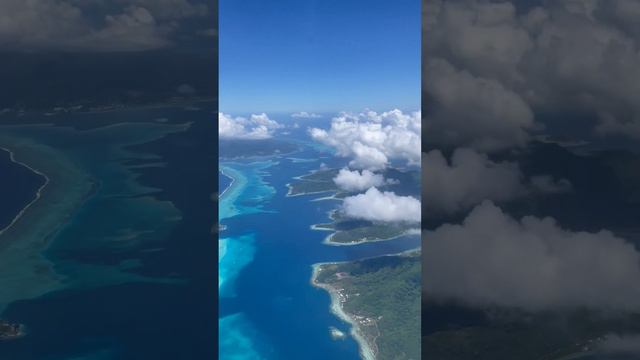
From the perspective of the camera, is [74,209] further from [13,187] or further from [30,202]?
[13,187]

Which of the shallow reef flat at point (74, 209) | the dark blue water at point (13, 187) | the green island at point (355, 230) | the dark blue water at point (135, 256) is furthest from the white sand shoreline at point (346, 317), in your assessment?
the dark blue water at point (13, 187)

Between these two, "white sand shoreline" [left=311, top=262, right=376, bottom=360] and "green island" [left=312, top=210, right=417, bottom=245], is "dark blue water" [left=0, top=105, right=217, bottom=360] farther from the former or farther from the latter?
"green island" [left=312, top=210, right=417, bottom=245]

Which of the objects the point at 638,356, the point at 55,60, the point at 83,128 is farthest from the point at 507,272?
the point at 55,60

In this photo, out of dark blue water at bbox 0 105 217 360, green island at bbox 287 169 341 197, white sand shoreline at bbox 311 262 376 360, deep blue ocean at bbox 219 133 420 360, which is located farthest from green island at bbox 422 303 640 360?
green island at bbox 287 169 341 197

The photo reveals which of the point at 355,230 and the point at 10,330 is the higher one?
the point at 10,330

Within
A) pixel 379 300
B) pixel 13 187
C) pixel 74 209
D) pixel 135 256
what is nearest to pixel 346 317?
pixel 379 300

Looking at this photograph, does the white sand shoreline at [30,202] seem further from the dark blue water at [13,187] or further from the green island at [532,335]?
the green island at [532,335]

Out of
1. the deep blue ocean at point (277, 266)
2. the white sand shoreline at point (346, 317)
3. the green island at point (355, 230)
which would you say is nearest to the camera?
the deep blue ocean at point (277, 266)
